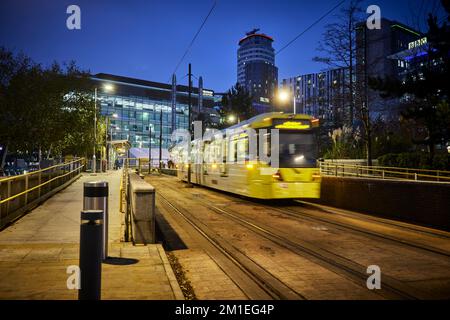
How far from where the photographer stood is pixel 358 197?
1474 cm

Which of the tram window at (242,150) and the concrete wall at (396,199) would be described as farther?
the tram window at (242,150)

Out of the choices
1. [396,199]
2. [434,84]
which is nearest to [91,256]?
[396,199]

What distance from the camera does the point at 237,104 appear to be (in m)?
60.6

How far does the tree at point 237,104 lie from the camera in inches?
2385

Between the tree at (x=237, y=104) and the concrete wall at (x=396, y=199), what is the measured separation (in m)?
44.6

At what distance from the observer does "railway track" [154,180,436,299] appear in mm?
5391

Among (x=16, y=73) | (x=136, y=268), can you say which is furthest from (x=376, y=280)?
(x=16, y=73)

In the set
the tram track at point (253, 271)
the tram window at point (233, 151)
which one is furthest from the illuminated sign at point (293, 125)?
the tram track at point (253, 271)

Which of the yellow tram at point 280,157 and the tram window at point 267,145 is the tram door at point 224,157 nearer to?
the yellow tram at point 280,157

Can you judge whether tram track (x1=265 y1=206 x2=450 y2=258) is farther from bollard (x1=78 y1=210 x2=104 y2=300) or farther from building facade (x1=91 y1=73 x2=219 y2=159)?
building facade (x1=91 y1=73 x2=219 y2=159)

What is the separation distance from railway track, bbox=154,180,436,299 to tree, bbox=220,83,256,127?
50.0 m

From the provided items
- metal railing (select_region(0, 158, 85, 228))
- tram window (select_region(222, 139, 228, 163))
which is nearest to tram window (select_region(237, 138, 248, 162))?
tram window (select_region(222, 139, 228, 163))
